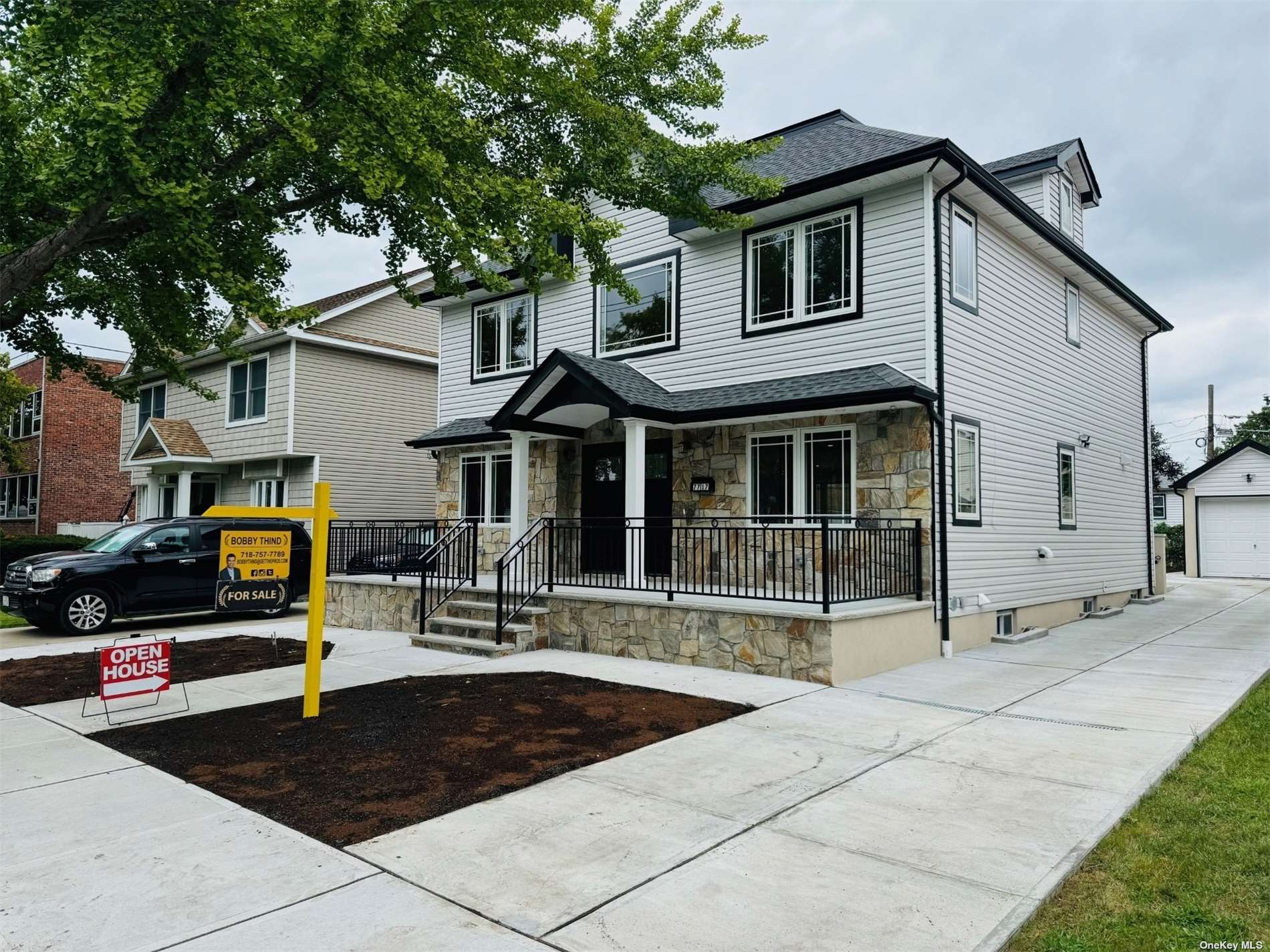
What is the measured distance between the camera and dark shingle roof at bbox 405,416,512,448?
46.3 ft

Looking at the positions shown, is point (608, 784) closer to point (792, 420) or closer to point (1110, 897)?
point (1110, 897)

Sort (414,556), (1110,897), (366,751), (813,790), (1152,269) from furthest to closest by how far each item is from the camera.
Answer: (1152,269), (414,556), (366,751), (813,790), (1110,897)

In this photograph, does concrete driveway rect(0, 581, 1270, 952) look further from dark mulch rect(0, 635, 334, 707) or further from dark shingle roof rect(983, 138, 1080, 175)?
dark shingle roof rect(983, 138, 1080, 175)

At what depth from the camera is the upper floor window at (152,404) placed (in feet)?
77.9

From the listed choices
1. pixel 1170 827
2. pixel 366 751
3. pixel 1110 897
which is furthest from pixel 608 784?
pixel 1170 827

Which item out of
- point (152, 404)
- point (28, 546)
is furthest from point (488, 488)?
point (152, 404)

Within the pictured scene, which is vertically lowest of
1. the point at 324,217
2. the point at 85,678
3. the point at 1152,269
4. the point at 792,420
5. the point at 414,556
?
the point at 85,678

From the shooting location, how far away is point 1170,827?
4.19 metres

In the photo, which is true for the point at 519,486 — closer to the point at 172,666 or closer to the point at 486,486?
the point at 486,486

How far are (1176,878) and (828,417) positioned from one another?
736 centimetres

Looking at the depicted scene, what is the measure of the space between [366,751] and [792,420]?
7.09 metres

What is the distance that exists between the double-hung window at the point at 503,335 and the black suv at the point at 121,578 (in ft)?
17.9

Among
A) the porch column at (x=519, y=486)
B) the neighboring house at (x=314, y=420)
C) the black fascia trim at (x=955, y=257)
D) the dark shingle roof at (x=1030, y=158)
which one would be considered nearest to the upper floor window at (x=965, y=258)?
the black fascia trim at (x=955, y=257)

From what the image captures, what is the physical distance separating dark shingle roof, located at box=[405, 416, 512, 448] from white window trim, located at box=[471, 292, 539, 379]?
2.95ft
